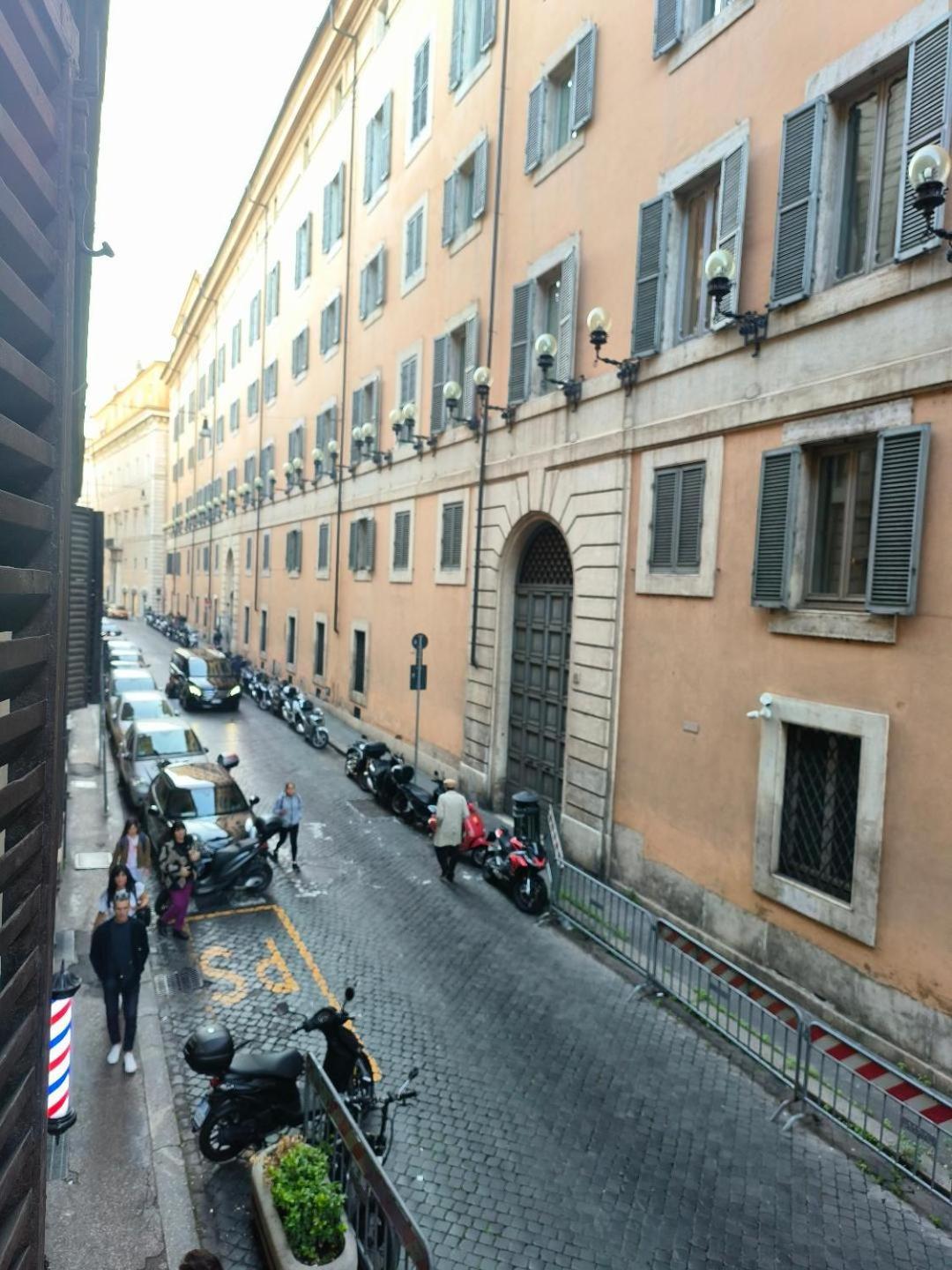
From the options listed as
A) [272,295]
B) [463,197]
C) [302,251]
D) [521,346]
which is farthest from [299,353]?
[521,346]

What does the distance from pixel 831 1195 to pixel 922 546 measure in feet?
17.4

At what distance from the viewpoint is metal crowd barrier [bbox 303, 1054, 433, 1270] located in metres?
4.35

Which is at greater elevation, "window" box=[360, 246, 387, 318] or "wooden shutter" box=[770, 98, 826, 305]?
"window" box=[360, 246, 387, 318]

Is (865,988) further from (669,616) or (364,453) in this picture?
(364,453)

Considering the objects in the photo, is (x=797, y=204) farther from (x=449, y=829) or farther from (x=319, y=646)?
(x=319, y=646)

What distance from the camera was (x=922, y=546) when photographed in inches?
302

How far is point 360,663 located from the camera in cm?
2442

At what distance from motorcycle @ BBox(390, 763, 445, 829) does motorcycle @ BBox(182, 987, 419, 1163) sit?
8.16 meters

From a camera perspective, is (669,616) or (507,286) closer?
(669,616)

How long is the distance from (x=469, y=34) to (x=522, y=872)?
661 inches

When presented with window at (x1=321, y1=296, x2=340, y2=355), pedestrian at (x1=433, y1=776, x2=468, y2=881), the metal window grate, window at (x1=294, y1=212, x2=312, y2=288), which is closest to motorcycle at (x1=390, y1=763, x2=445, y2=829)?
pedestrian at (x1=433, y1=776, x2=468, y2=881)

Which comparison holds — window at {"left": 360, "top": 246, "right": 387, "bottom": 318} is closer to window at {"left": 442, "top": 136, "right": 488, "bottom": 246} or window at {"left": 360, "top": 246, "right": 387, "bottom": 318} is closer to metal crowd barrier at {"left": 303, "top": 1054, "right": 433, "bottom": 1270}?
window at {"left": 442, "top": 136, "right": 488, "bottom": 246}

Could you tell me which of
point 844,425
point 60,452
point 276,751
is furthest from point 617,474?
point 276,751

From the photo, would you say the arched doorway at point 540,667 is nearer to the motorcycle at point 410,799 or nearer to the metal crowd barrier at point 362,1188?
the motorcycle at point 410,799
